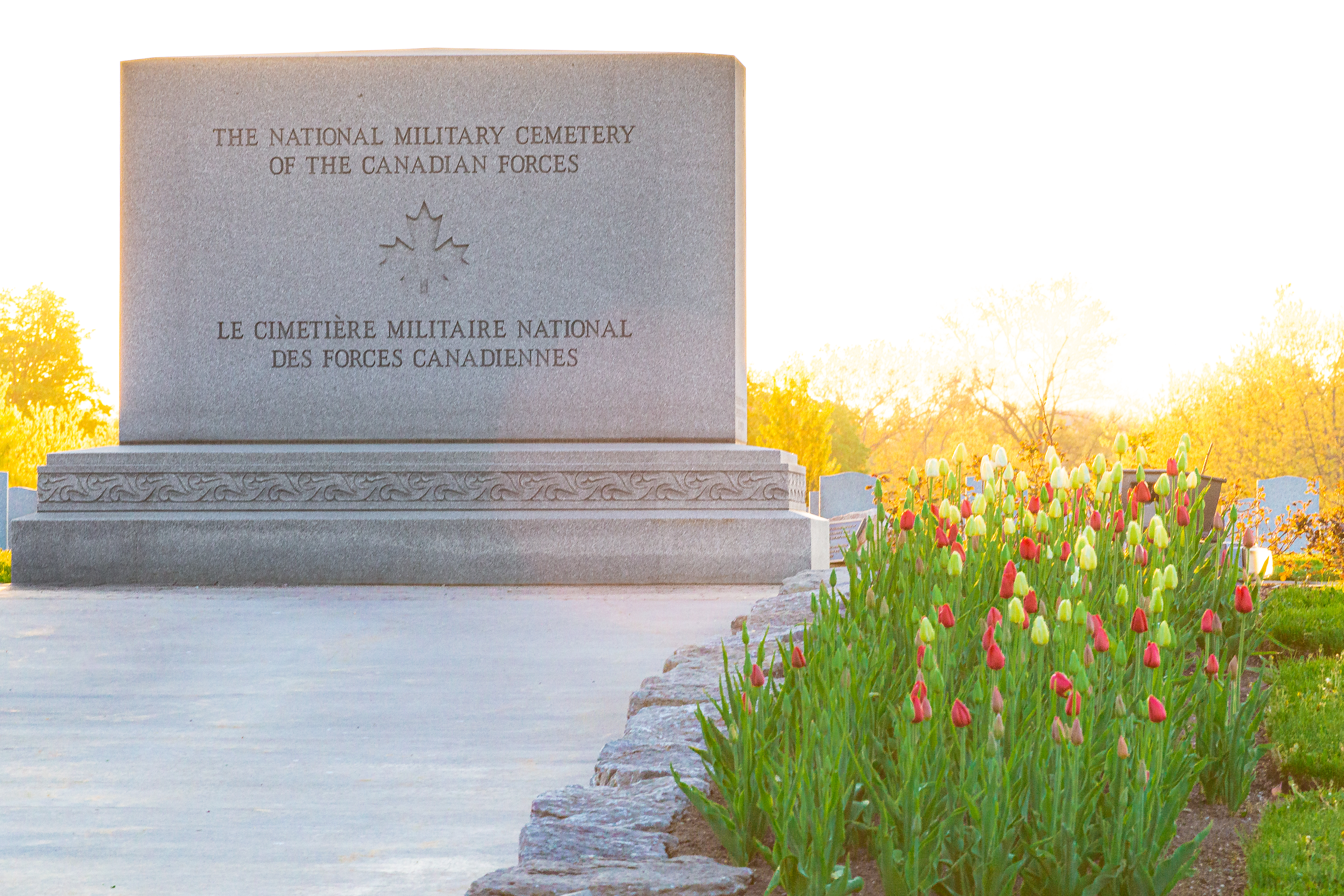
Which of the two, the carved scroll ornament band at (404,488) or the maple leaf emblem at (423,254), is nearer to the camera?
the carved scroll ornament band at (404,488)

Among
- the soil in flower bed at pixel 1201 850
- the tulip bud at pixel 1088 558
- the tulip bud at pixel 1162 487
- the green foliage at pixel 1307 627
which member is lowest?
the soil in flower bed at pixel 1201 850

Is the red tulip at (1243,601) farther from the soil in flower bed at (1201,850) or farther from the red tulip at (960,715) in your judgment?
the red tulip at (960,715)

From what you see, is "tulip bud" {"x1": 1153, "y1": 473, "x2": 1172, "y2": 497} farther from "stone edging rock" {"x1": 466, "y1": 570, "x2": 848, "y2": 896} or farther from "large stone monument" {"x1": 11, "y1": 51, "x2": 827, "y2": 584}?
"large stone monument" {"x1": 11, "y1": 51, "x2": 827, "y2": 584}

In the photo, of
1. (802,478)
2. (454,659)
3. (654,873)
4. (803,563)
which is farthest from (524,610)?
(654,873)

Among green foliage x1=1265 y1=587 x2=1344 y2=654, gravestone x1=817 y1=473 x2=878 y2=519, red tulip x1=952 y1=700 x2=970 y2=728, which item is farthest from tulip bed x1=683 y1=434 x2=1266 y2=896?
gravestone x1=817 y1=473 x2=878 y2=519

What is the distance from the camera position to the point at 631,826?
9.21 ft

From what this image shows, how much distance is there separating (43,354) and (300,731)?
5854 centimetres

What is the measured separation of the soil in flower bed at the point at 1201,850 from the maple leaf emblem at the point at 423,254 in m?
7.76

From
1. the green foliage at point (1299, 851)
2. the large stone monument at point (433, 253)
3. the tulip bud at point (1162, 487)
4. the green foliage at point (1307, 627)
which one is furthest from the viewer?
the large stone monument at point (433, 253)

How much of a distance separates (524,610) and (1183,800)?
5.57m

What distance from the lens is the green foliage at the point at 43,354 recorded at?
5597 cm

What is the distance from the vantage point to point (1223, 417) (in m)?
39.9

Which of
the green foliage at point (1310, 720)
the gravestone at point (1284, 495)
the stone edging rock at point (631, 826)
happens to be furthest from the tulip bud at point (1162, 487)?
the gravestone at point (1284, 495)

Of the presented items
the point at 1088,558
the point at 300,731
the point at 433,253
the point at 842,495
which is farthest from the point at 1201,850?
the point at 842,495
